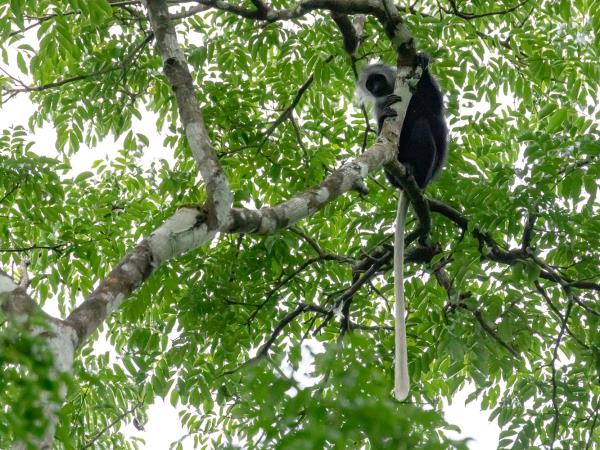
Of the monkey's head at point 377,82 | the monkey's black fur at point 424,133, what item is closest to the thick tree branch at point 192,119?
the monkey's black fur at point 424,133

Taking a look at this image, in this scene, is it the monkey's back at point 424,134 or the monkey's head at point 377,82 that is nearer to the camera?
the monkey's back at point 424,134

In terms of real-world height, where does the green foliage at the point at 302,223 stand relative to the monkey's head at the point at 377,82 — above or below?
below

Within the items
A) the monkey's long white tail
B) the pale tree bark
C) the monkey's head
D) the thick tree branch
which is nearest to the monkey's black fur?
the monkey's long white tail

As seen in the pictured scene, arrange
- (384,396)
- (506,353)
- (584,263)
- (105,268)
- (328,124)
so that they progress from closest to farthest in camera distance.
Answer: (384,396) → (584,263) → (506,353) → (105,268) → (328,124)

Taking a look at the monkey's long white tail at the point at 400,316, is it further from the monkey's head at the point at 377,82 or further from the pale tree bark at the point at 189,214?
the monkey's head at the point at 377,82

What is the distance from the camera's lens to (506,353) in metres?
3.59

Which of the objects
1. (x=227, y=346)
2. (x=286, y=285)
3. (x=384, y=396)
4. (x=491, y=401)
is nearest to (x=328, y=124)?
(x=286, y=285)

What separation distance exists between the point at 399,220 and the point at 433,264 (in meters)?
0.28

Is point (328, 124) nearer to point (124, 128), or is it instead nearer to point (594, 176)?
point (124, 128)

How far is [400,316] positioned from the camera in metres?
3.22

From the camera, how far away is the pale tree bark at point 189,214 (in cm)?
142

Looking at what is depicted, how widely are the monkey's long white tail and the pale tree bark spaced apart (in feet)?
2.06

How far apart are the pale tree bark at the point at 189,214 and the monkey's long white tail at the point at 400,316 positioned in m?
0.63

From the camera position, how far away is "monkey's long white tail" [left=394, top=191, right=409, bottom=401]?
9.61 feet
